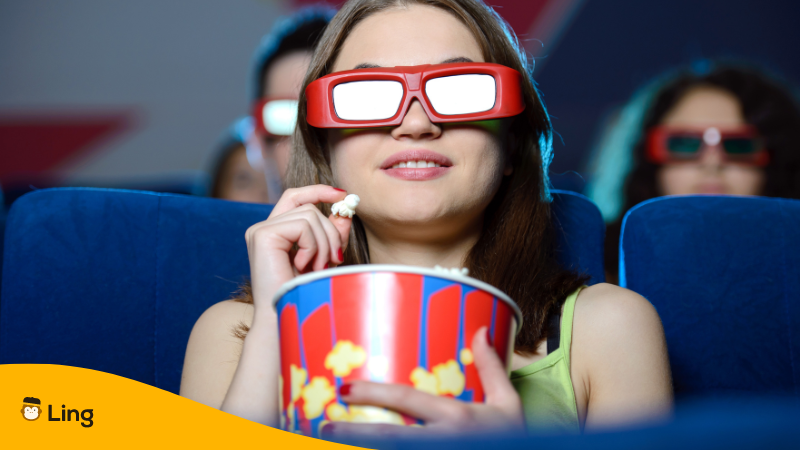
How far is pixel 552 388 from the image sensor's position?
3.09 feet

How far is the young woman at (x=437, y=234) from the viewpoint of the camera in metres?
0.79

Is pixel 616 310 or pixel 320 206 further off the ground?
pixel 320 206

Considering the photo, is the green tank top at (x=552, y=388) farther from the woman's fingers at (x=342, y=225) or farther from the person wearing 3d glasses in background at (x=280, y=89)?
the person wearing 3d glasses in background at (x=280, y=89)

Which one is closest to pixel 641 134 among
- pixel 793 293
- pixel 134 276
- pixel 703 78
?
pixel 703 78

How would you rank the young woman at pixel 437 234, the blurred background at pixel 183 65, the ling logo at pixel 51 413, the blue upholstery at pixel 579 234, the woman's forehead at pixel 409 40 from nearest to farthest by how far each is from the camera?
the ling logo at pixel 51 413 → the young woman at pixel 437 234 → the woman's forehead at pixel 409 40 → the blue upholstery at pixel 579 234 → the blurred background at pixel 183 65

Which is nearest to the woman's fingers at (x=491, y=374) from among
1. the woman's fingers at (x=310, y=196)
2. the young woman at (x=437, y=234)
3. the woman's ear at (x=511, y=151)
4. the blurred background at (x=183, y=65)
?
the young woman at (x=437, y=234)

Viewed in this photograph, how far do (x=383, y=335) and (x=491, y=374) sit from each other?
11 centimetres

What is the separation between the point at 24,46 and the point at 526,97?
143 inches

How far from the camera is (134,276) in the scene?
1.23 metres

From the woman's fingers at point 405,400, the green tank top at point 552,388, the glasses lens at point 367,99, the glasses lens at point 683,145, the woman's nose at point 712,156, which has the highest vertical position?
the glasses lens at point 683,145

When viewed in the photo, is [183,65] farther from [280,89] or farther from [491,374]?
[491,374]

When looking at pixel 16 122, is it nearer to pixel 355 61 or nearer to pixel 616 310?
pixel 355 61

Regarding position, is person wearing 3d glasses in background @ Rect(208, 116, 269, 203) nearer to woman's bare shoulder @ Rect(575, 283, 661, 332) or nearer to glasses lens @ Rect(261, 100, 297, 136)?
glasses lens @ Rect(261, 100, 297, 136)

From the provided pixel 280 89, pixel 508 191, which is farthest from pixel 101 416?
pixel 280 89
